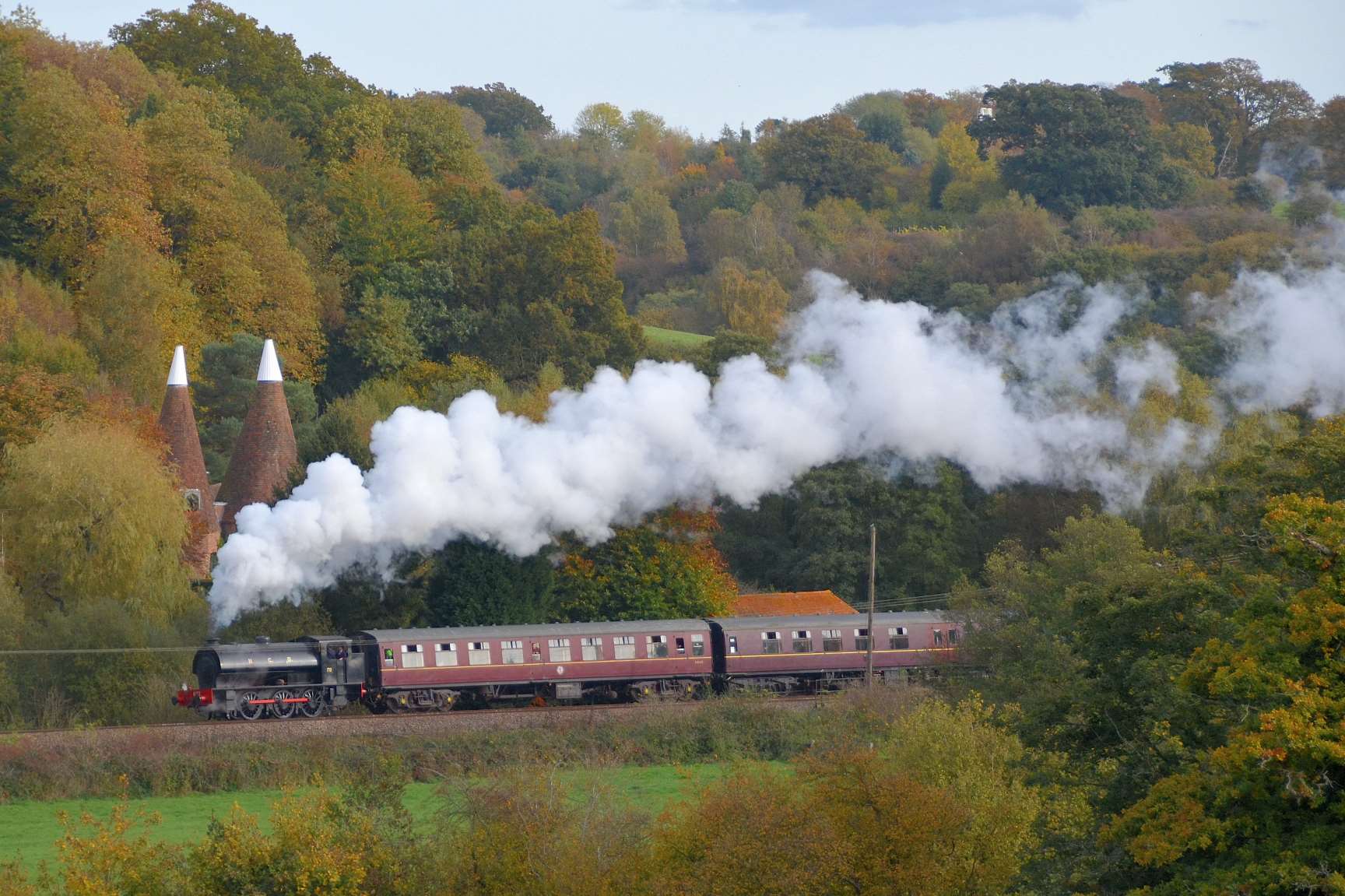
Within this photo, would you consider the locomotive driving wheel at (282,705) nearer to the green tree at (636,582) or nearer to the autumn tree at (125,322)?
the green tree at (636,582)

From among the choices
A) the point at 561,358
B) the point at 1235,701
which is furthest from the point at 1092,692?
the point at 561,358

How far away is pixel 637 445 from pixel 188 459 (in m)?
29.3

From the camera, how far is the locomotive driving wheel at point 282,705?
168 feet

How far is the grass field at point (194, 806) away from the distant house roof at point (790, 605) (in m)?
20.5

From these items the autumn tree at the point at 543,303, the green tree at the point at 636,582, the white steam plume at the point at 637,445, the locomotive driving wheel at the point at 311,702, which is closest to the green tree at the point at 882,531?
the green tree at the point at 636,582

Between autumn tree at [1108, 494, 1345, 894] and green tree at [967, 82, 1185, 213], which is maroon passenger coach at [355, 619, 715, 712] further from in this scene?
green tree at [967, 82, 1185, 213]

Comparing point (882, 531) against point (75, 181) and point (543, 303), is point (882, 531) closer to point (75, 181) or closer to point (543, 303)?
point (543, 303)

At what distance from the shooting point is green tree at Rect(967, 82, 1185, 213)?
117188 mm

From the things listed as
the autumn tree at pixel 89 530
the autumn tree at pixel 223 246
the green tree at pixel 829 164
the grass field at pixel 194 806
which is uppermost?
the green tree at pixel 829 164

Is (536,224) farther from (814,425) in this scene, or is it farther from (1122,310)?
(814,425)

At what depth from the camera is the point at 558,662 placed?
5538 centimetres

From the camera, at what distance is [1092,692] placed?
31.2m

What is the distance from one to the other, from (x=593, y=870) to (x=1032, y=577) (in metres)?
31.0

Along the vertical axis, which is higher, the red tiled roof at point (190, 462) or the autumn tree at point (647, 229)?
the autumn tree at point (647, 229)
